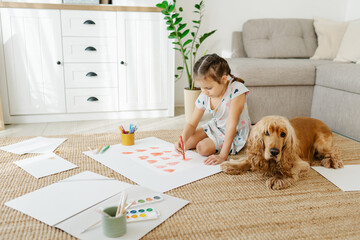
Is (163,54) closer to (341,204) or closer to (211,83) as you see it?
(211,83)

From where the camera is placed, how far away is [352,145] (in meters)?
2.03

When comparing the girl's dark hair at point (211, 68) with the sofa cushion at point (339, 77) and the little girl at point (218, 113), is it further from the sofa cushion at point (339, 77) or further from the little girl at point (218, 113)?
the sofa cushion at point (339, 77)

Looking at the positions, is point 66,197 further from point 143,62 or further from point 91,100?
point 143,62

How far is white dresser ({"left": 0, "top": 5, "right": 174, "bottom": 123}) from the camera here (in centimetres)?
250

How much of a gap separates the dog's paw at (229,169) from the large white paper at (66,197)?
473 mm

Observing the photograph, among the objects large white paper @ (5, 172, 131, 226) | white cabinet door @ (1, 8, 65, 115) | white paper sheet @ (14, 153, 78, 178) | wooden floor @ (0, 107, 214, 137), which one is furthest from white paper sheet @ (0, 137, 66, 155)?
white cabinet door @ (1, 8, 65, 115)

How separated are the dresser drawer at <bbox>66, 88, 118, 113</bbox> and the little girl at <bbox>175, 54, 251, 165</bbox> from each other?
1.06 m

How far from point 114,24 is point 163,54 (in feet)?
1.53

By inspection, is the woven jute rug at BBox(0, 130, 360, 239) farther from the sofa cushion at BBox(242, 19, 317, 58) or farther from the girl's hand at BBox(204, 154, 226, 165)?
the sofa cushion at BBox(242, 19, 317, 58)

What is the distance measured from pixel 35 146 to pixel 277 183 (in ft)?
4.52

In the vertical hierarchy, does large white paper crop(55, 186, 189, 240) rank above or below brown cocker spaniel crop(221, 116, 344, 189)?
below

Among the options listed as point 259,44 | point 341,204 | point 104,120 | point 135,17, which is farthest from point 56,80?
point 341,204

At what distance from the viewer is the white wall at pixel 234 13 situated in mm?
3207

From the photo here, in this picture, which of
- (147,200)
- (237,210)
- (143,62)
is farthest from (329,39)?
(147,200)
